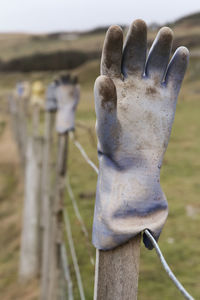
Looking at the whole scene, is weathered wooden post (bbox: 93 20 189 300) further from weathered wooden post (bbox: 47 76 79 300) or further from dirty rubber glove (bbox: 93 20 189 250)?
weathered wooden post (bbox: 47 76 79 300)

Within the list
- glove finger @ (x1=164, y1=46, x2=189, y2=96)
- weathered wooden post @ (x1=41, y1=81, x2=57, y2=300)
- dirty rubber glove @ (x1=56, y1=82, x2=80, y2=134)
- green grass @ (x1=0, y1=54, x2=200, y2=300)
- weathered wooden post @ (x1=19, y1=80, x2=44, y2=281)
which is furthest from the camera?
weathered wooden post @ (x1=19, y1=80, x2=44, y2=281)

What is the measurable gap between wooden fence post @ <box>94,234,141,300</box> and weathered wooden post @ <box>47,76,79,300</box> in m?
1.78

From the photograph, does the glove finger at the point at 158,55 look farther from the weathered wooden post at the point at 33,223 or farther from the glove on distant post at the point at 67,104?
the weathered wooden post at the point at 33,223

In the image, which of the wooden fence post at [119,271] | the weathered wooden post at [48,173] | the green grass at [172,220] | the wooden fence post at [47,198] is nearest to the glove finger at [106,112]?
the wooden fence post at [119,271]

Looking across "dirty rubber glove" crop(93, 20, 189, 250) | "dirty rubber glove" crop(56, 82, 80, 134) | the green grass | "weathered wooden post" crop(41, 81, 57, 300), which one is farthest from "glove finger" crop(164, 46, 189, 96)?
"weathered wooden post" crop(41, 81, 57, 300)

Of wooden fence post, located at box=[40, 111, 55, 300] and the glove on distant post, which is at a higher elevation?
the glove on distant post

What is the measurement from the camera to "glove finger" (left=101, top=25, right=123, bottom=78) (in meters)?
1.10

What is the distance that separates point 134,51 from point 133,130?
201mm

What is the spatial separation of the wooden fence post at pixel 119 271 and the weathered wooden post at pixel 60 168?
178 centimetres

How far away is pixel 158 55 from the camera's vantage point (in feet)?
3.88

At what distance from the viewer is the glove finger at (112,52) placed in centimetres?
A: 110

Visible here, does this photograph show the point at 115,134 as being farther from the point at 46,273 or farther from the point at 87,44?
the point at 87,44

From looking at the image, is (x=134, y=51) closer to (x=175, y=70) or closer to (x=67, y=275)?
(x=175, y=70)

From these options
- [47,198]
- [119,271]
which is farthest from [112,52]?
[47,198]
